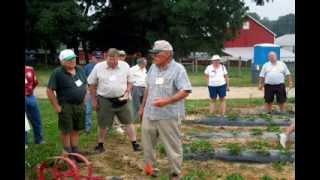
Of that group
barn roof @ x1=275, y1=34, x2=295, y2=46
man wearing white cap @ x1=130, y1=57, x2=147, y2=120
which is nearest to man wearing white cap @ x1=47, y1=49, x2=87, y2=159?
man wearing white cap @ x1=130, y1=57, x2=147, y2=120

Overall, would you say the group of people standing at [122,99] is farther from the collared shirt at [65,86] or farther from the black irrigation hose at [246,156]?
the black irrigation hose at [246,156]

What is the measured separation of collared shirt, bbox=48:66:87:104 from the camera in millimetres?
7571

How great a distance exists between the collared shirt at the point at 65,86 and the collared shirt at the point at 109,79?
0.81 m

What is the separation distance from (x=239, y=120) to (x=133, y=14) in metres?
33.4

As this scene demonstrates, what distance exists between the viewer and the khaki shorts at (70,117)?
299 inches

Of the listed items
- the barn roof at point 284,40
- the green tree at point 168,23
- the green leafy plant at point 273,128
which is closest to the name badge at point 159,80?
the green leafy plant at point 273,128

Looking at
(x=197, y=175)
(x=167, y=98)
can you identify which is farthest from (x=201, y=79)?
(x=167, y=98)

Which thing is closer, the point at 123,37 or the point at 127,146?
the point at 127,146

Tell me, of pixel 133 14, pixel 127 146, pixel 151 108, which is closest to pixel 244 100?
pixel 127 146

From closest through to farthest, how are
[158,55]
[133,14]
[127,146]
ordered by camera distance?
[158,55] → [127,146] → [133,14]

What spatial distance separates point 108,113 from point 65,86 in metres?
1.17
